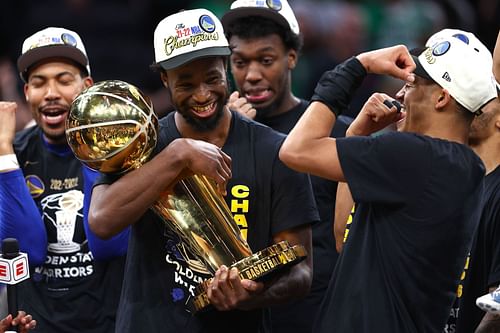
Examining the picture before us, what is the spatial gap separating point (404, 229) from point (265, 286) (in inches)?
20.4

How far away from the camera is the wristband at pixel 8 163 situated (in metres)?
4.59

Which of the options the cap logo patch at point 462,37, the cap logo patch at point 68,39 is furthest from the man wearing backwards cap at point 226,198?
the cap logo patch at point 68,39

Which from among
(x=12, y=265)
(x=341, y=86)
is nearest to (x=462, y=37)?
(x=341, y=86)

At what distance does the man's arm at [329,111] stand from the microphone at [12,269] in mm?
963

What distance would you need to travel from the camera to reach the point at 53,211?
15.5 feet

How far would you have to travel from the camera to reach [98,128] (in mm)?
3602

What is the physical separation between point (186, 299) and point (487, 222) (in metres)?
1.19

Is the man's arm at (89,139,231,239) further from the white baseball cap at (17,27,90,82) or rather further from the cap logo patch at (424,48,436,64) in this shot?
the white baseball cap at (17,27,90,82)

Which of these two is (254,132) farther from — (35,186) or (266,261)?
(35,186)

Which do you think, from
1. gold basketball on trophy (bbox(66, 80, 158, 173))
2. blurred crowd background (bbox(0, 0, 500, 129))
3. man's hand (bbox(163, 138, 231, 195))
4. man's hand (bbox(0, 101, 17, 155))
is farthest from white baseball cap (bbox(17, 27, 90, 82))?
blurred crowd background (bbox(0, 0, 500, 129))

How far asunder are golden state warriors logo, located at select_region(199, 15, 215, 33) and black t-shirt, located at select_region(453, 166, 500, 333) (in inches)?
48.6

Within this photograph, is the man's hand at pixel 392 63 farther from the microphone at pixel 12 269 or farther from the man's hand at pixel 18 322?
the man's hand at pixel 18 322

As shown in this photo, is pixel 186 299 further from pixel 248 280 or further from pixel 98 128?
pixel 98 128

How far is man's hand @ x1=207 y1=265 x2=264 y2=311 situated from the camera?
351 cm
